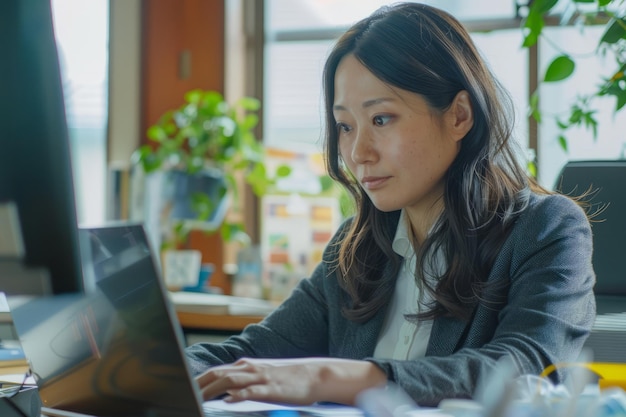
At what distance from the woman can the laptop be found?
0.35 metres

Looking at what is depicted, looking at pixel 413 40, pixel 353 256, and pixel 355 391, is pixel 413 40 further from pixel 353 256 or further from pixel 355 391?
pixel 355 391

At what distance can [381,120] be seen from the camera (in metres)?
1.33

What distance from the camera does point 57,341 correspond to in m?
0.87

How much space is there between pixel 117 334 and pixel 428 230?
0.76m

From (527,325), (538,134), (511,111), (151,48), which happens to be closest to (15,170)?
(527,325)

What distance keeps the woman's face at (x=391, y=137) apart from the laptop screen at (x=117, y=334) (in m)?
0.61

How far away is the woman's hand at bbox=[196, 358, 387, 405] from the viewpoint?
84 centimetres

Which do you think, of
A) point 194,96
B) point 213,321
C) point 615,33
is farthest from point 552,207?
point 194,96

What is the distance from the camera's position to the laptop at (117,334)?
736 millimetres

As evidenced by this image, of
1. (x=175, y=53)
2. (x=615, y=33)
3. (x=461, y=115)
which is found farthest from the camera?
(x=175, y=53)

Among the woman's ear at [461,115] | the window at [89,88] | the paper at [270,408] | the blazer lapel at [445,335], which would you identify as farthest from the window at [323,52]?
the paper at [270,408]

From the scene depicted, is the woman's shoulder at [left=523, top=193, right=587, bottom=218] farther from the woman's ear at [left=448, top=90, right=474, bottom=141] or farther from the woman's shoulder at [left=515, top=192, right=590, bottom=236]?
the woman's ear at [left=448, top=90, right=474, bottom=141]

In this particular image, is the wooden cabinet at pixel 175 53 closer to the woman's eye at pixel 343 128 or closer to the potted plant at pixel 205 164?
the potted plant at pixel 205 164

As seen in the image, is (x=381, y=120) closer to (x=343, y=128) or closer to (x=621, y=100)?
(x=343, y=128)
